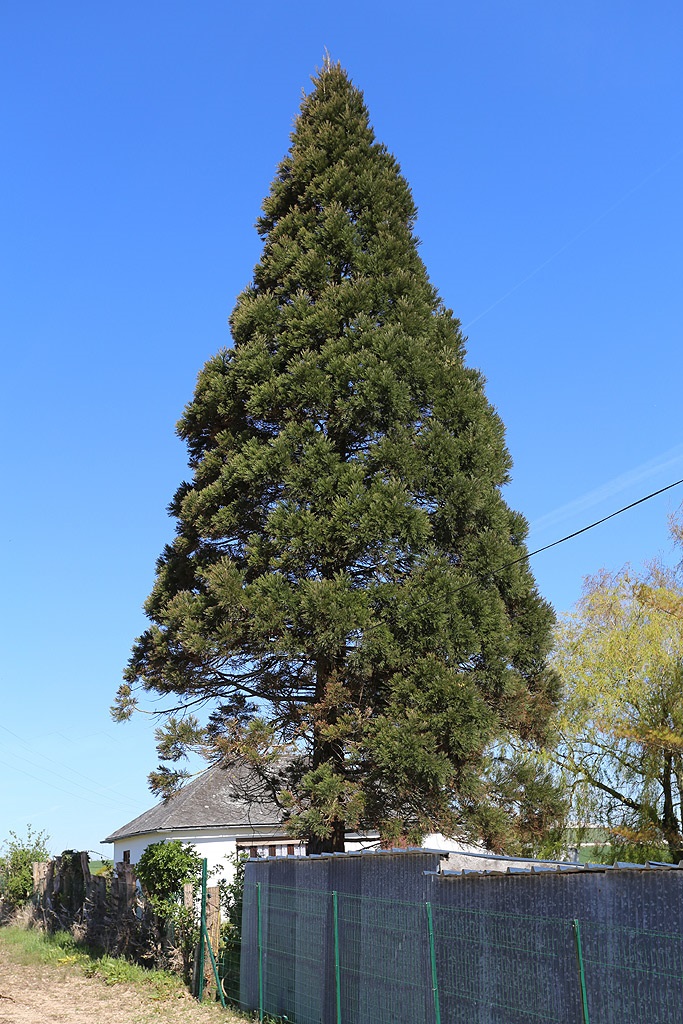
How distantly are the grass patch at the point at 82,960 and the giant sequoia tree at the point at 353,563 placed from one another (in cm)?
325

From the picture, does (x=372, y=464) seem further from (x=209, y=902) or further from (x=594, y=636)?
(x=594, y=636)

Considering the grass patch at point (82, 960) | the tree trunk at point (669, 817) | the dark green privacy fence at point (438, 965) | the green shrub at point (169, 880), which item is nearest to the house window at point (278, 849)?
the grass patch at point (82, 960)

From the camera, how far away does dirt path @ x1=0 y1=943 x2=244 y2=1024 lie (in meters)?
12.6

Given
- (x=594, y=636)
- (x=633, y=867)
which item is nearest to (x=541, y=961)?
(x=633, y=867)

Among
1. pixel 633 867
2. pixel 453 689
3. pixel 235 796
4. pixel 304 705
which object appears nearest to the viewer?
pixel 633 867

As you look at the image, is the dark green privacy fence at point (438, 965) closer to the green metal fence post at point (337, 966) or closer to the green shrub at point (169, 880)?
the green metal fence post at point (337, 966)

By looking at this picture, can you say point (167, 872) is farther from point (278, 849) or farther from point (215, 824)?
point (215, 824)

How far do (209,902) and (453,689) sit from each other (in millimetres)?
5035

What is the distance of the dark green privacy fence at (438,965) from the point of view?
21.1 ft

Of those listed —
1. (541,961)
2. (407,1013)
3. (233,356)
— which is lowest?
(407,1013)

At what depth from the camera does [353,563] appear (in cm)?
1576

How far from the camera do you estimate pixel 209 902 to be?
14445 mm

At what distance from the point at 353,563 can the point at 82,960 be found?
9512mm

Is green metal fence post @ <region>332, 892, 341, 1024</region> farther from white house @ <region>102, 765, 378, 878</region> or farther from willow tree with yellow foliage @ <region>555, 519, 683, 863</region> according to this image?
white house @ <region>102, 765, 378, 878</region>
